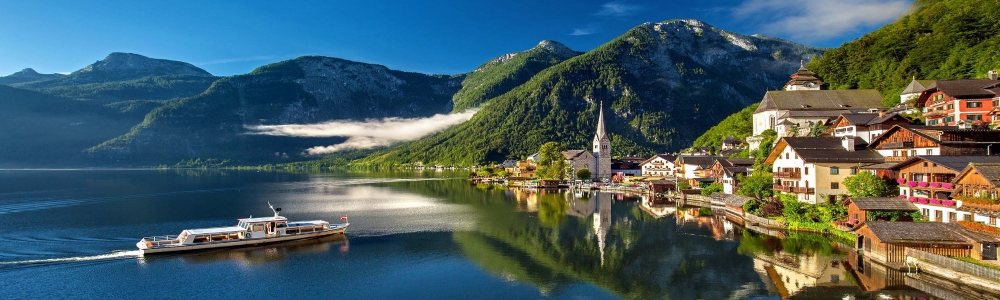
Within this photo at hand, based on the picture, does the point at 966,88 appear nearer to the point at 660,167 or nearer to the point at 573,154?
the point at 660,167

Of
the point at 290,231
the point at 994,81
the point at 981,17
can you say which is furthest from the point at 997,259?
the point at 981,17

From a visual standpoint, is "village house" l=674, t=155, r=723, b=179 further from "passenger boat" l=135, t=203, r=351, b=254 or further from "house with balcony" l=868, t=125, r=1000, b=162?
"passenger boat" l=135, t=203, r=351, b=254

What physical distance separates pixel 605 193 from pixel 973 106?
50.3 meters

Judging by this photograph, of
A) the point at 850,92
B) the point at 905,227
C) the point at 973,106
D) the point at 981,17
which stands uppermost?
the point at 981,17

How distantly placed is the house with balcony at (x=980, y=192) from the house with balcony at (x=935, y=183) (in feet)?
3.37

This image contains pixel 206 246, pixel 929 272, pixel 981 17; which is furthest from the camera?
pixel 981 17

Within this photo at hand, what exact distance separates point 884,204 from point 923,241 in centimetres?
779

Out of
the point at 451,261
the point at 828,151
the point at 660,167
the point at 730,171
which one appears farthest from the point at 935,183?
the point at 660,167

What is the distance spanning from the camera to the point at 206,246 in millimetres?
41375

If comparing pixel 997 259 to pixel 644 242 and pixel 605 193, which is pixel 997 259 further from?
pixel 605 193

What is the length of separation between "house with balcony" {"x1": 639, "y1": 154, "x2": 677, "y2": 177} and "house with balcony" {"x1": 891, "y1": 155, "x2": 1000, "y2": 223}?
2645 inches

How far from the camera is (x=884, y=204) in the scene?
123ft

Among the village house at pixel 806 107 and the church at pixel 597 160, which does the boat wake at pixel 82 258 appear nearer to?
the village house at pixel 806 107

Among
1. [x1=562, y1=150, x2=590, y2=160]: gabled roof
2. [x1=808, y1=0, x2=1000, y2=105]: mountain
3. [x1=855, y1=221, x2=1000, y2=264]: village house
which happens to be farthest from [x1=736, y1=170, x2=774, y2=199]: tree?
[x1=562, y1=150, x2=590, y2=160]: gabled roof
